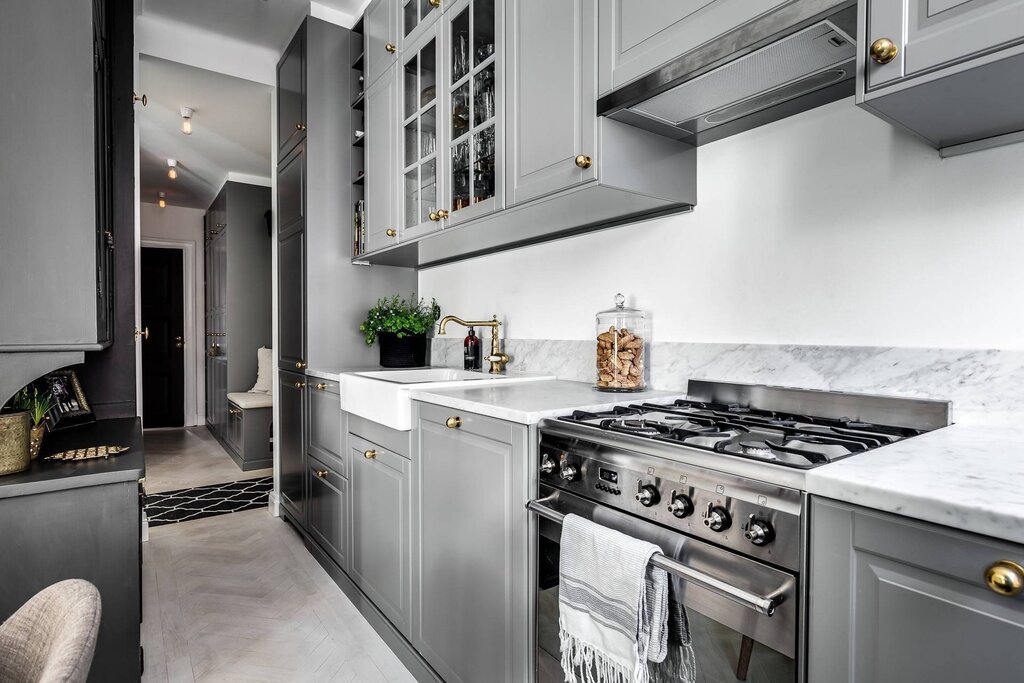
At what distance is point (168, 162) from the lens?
487 cm

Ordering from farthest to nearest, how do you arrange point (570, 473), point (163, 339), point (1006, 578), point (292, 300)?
point (163, 339)
point (292, 300)
point (570, 473)
point (1006, 578)

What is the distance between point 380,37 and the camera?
8.46 feet

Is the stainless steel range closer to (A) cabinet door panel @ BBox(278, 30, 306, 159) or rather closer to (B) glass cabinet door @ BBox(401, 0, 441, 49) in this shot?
(B) glass cabinet door @ BBox(401, 0, 441, 49)

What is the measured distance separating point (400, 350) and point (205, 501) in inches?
78.5

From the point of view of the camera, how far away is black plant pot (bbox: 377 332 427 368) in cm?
281

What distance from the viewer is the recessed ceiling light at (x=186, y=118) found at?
146 inches

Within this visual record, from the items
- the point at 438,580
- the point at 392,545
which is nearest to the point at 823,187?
the point at 438,580

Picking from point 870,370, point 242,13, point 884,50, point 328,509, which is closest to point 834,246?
point 870,370

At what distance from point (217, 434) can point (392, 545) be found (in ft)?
15.2

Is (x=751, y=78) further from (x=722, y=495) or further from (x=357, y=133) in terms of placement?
(x=357, y=133)

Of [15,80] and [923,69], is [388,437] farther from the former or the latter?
[923,69]

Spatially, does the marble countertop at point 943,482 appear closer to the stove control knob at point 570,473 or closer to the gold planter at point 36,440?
the stove control knob at point 570,473

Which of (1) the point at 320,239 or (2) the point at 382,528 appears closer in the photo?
(2) the point at 382,528

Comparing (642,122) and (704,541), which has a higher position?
(642,122)
